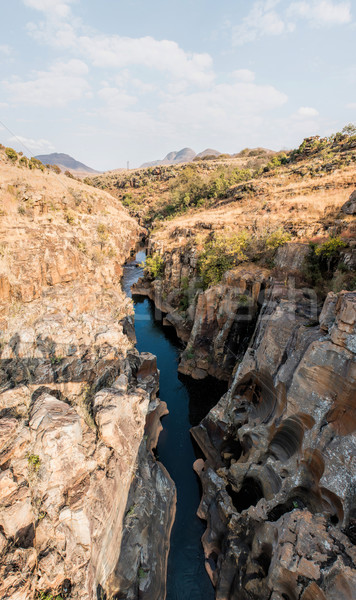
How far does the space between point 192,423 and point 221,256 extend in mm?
14249

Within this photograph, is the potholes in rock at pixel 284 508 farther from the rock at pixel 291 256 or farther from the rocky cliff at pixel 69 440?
the rock at pixel 291 256

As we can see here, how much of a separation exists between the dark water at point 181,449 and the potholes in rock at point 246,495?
221 centimetres

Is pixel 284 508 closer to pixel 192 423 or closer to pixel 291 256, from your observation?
pixel 192 423

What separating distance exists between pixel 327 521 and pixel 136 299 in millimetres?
32171

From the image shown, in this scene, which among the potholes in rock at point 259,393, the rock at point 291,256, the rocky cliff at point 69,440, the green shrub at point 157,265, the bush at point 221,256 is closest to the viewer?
the rocky cliff at point 69,440

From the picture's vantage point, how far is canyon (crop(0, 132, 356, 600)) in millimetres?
7078

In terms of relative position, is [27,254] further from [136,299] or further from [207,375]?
[136,299]

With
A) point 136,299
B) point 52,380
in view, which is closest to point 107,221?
point 136,299

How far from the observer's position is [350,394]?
28.2 ft

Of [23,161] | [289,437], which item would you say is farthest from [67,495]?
[23,161]

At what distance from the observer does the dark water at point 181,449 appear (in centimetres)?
1113

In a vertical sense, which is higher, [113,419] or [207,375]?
[113,419]

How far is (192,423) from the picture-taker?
1858 cm

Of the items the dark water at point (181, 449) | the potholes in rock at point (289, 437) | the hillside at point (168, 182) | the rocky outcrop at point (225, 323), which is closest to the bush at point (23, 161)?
the dark water at point (181, 449)
